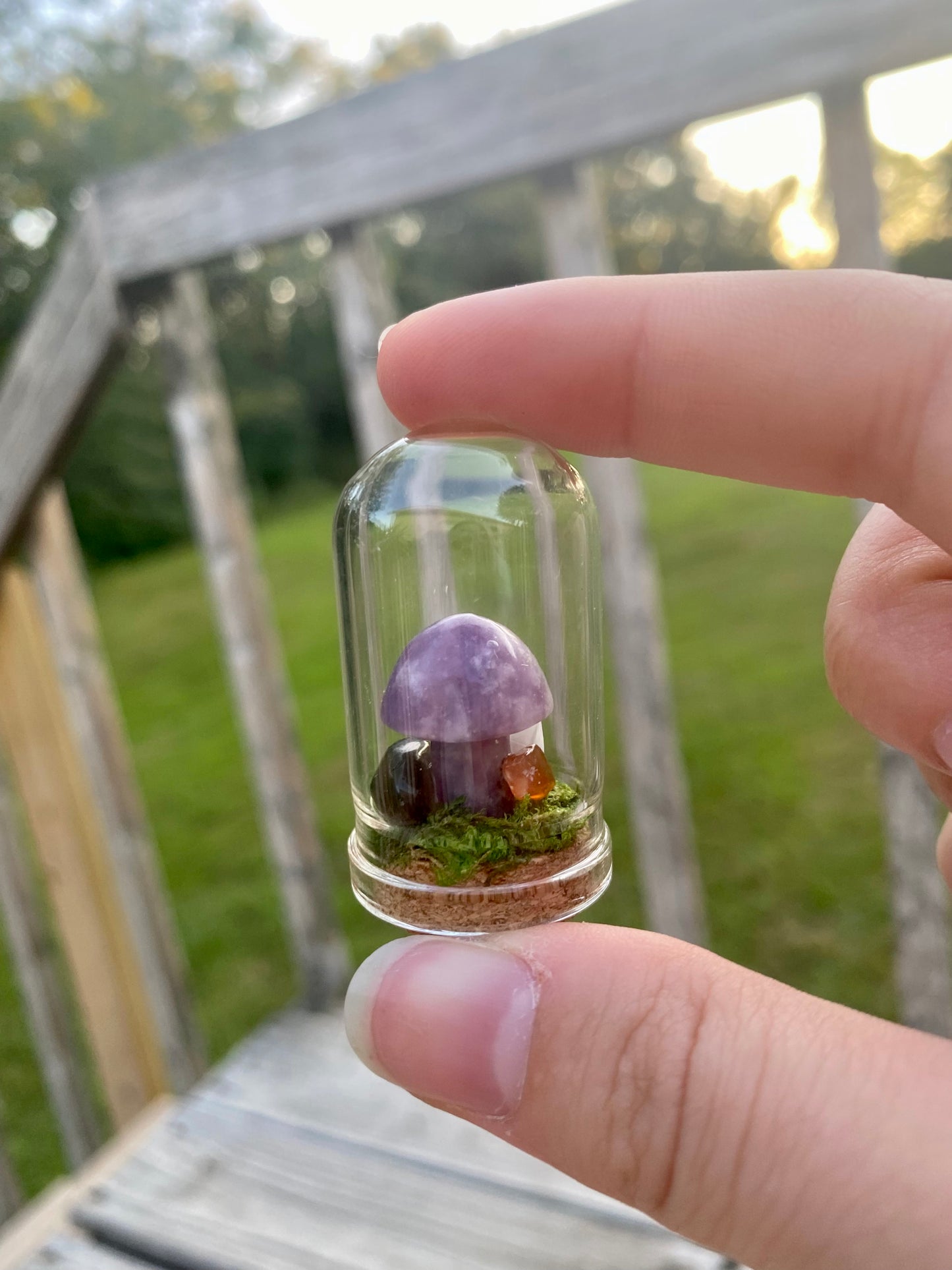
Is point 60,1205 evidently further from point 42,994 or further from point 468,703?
point 468,703

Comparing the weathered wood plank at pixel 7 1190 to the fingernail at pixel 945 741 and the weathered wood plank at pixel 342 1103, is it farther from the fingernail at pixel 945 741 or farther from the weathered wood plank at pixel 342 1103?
the fingernail at pixel 945 741

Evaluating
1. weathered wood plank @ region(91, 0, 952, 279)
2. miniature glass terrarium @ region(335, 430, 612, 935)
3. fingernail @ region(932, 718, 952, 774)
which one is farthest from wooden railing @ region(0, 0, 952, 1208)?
fingernail @ region(932, 718, 952, 774)

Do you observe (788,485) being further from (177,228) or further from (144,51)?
(144,51)

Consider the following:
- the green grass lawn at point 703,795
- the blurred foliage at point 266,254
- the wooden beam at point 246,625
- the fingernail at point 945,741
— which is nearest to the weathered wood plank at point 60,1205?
the wooden beam at point 246,625

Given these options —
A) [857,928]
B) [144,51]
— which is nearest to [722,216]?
[144,51]

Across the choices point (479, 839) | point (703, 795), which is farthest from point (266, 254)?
point (479, 839)
